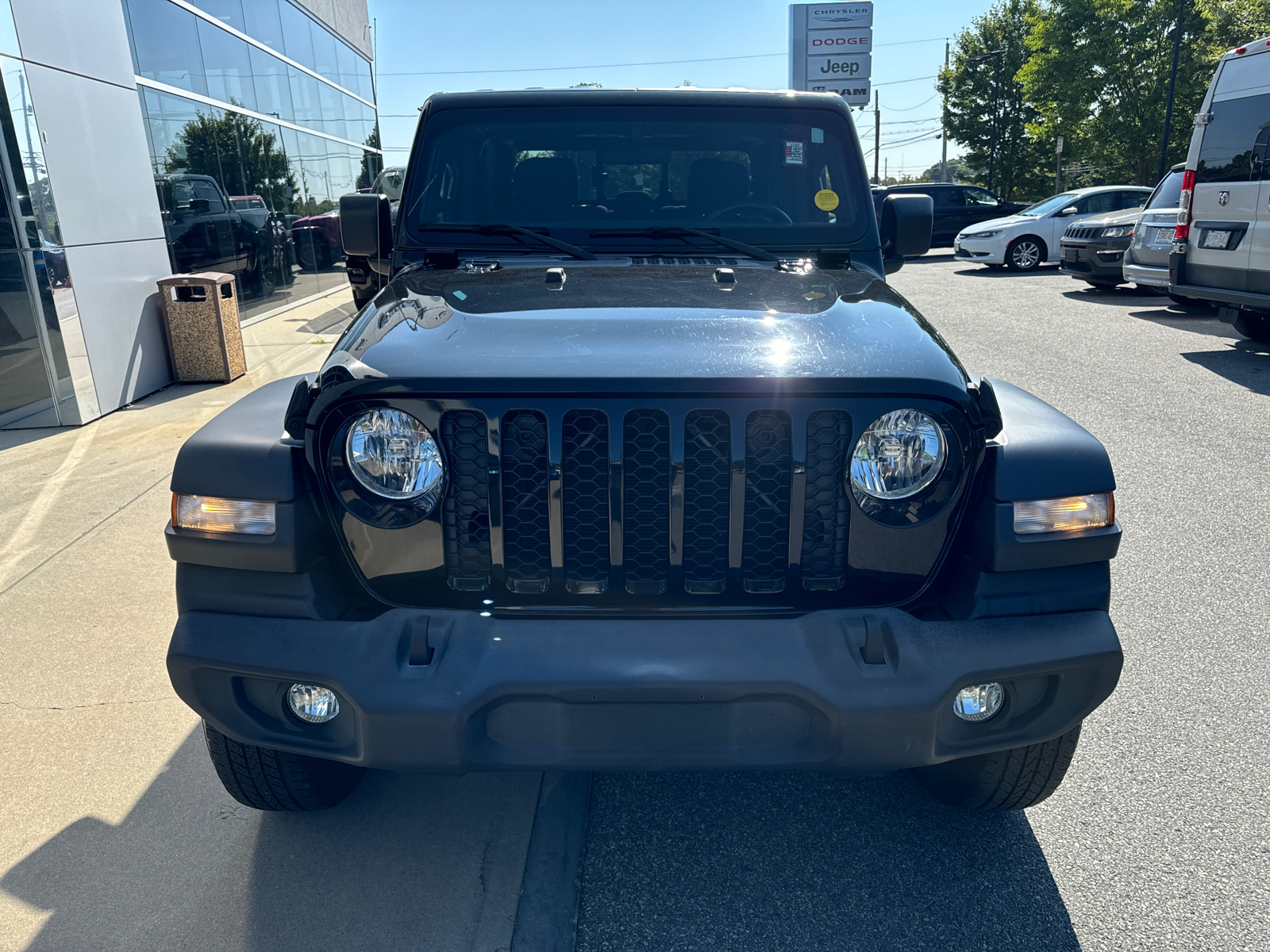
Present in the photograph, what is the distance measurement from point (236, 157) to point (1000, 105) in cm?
3989

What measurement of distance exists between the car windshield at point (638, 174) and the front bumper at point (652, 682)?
5.55 feet

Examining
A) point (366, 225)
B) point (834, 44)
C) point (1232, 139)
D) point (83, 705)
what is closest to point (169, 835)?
point (83, 705)

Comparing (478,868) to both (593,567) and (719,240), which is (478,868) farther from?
(719,240)

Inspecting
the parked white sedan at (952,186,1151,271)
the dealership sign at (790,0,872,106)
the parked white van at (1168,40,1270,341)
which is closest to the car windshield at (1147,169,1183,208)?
the parked white van at (1168,40,1270,341)

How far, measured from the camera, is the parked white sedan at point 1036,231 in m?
18.5

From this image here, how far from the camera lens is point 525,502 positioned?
2.15 meters

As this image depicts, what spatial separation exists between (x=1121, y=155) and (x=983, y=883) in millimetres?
37439

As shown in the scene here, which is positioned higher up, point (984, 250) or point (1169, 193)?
point (1169, 193)

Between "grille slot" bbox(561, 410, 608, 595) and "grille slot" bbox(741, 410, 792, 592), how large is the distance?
312 mm

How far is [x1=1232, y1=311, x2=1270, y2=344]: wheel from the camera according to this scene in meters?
9.63

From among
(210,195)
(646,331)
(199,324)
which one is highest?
(210,195)

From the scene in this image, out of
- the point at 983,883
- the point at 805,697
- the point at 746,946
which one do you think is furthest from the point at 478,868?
the point at 983,883

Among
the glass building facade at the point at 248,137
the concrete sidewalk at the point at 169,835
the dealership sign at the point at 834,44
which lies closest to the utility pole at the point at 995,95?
the dealership sign at the point at 834,44

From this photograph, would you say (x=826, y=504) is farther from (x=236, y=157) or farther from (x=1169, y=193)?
(x=1169, y=193)
